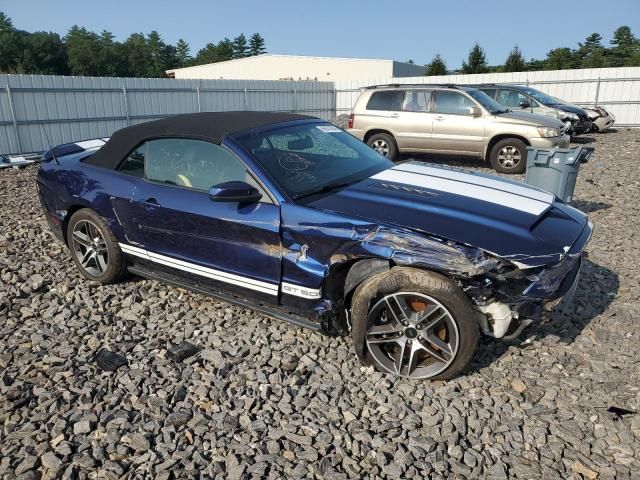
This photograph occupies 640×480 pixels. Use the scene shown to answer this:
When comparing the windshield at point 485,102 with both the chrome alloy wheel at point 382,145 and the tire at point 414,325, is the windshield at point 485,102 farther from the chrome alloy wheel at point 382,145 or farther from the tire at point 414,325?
the tire at point 414,325

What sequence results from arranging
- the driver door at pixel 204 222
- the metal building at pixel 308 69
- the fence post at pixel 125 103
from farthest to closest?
the metal building at pixel 308 69, the fence post at pixel 125 103, the driver door at pixel 204 222

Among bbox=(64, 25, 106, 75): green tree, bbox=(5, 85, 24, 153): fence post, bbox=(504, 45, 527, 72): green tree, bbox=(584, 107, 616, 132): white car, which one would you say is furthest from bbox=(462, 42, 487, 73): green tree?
bbox=(64, 25, 106, 75): green tree

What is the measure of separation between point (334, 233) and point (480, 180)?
147 centimetres

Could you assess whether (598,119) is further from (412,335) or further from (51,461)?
(51,461)

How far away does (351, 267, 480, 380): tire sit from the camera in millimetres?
2902

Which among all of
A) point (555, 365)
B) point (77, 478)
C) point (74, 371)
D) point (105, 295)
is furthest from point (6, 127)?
point (555, 365)

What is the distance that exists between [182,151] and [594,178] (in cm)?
806

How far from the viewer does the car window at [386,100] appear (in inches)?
421

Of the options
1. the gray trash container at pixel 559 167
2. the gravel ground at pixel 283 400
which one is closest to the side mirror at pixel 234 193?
the gravel ground at pixel 283 400

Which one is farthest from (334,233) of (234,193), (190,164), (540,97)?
(540,97)

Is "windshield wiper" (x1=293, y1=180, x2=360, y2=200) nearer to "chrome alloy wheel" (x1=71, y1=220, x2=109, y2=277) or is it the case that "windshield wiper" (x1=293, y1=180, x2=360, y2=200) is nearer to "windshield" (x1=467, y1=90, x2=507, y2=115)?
"chrome alloy wheel" (x1=71, y1=220, x2=109, y2=277)

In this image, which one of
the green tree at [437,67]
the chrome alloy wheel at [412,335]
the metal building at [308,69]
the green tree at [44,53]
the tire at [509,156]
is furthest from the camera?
the green tree at [44,53]

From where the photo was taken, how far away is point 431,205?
3201 millimetres

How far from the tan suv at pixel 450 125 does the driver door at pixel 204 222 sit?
21.6ft
